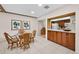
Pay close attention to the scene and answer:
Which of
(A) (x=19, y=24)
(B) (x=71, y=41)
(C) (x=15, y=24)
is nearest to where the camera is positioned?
(B) (x=71, y=41)

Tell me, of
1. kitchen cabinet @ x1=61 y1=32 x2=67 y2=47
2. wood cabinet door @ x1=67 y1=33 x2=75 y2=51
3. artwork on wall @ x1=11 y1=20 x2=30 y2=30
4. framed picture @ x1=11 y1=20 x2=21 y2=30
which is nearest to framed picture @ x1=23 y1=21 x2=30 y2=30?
artwork on wall @ x1=11 y1=20 x2=30 y2=30

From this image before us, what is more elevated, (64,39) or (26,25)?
(26,25)

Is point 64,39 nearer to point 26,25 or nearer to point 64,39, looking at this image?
point 64,39

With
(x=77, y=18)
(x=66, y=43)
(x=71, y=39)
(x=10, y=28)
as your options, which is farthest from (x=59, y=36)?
(x=10, y=28)

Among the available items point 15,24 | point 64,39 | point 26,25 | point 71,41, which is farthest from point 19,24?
point 71,41

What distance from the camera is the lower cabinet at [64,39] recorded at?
4.63 meters

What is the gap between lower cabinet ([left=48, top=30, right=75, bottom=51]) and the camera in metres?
4.63

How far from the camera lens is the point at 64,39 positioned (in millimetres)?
5359

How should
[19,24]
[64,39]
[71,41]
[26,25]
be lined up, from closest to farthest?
[71,41] → [64,39] → [19,24] → [26,25]

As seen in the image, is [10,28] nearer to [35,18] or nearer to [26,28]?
[26,28]

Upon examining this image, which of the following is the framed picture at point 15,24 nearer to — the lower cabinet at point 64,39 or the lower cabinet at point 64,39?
the lower cabinet at point 64,39

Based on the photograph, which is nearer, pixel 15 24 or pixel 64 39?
pixel 64 39

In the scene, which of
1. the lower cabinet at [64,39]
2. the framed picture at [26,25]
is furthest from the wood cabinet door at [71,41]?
the framed picture at [26,25]
